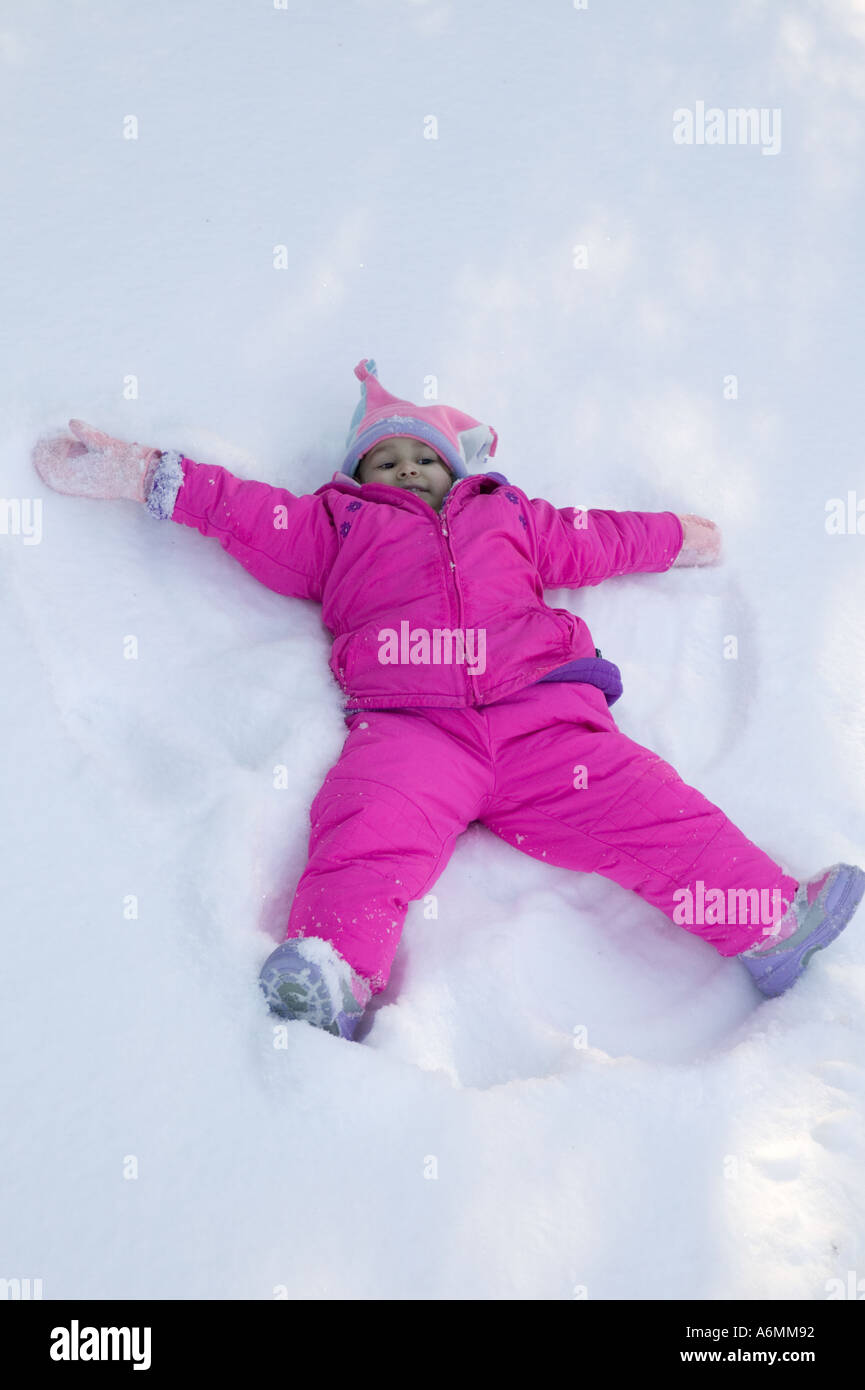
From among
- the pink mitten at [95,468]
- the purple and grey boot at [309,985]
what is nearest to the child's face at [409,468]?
the pink mitten at [95,468]

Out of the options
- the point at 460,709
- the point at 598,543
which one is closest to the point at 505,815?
the point at 460,709

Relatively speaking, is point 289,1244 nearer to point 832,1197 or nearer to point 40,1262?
point 40,1262

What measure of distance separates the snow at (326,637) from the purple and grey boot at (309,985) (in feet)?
0.08

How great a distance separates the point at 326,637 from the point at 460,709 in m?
0.32

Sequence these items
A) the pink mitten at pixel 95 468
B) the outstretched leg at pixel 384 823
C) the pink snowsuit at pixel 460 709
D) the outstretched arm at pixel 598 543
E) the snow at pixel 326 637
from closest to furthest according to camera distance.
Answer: the snow at pixel 326 637 < the outstretched leg at pixel 384 823 < the pink snowsuit at pixel 460 709 < the pink mitten at pixel 95 468 < the outstretched arm at pixel 598 543

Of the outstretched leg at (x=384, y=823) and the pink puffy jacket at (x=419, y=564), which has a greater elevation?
the pink puffy jacket at (x=419, y=564)

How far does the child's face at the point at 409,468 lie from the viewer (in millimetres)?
1879

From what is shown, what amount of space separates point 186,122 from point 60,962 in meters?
1.72

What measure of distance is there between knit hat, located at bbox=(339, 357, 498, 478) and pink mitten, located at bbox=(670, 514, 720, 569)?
15.8 inches

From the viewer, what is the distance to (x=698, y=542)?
195 centimetres

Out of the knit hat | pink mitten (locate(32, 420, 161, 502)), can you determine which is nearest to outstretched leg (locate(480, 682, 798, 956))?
the knit hat

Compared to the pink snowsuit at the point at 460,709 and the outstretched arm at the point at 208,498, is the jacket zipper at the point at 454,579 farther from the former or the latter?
the outstretched arm at the point at 208,498

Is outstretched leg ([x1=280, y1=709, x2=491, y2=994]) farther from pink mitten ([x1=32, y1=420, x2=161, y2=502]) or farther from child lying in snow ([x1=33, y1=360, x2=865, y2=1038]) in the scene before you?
pink mitten ([x1=32, y1=420, x2=161, y2=502])

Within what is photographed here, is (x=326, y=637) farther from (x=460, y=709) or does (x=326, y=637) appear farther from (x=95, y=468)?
A: (x=95, y=468)
